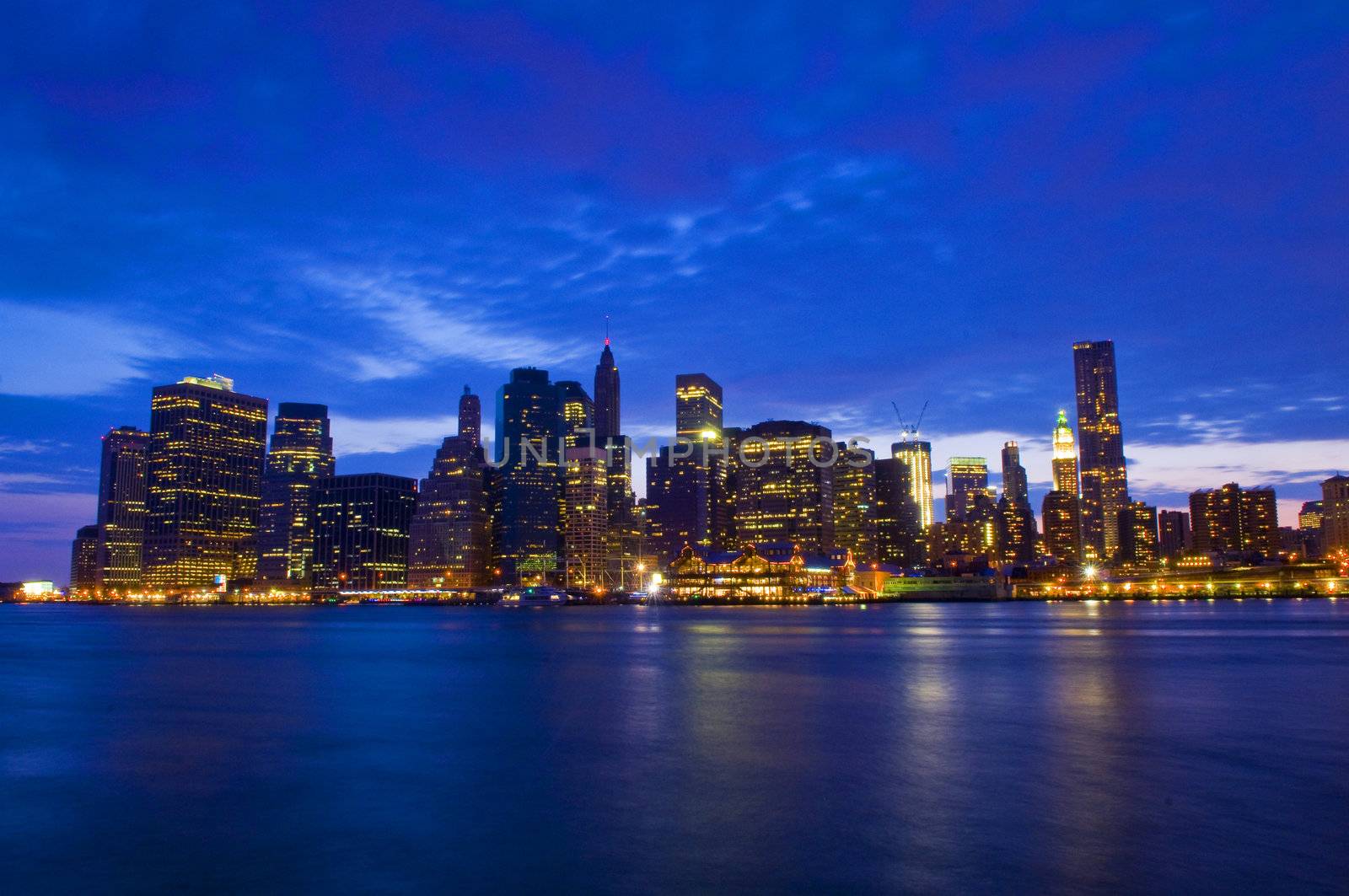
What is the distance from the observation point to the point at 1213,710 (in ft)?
129

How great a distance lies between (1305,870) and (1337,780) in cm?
951

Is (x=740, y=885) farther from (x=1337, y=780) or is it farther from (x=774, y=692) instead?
(x=774, y=692)

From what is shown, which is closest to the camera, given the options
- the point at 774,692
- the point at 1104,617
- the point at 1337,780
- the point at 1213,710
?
the point at 1337,780

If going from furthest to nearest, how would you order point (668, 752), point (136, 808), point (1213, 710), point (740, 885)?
point (1213, 710) → point (668, 752) → point (136, 808) → point (740, 885)

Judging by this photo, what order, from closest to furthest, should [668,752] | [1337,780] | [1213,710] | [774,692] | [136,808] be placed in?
1. [136,808]
2. [1337,780]
3. [668,752]
4. [1213,710]
5. [774,692]

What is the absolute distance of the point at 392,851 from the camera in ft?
66.4

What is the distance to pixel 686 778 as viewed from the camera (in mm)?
27156

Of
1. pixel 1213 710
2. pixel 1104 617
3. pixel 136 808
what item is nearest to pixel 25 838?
pixel 136 808

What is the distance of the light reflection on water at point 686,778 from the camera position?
61.5 ft

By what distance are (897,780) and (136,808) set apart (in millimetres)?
19221

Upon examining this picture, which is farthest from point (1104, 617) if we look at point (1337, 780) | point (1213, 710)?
point (1337, 780)

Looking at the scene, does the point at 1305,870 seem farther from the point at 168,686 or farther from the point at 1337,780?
the point at 168,686

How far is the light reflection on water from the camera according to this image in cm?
1875

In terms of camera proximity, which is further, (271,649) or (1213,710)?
(271,649)
